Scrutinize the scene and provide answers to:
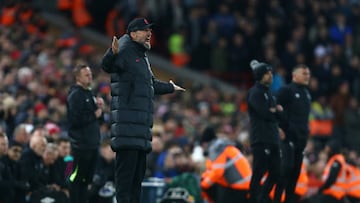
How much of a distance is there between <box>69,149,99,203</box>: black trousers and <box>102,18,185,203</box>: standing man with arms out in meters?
2.18

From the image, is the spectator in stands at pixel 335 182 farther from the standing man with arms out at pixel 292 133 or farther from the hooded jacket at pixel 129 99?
the hooded jacket at pixel 129 99

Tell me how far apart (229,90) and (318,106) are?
275 cm

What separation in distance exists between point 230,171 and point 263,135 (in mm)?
1595

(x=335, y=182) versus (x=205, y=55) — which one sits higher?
(x=205, y=55)

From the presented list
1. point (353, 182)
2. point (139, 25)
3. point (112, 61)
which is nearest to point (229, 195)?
point (353, 182)

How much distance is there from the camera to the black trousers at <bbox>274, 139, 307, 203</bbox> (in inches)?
623

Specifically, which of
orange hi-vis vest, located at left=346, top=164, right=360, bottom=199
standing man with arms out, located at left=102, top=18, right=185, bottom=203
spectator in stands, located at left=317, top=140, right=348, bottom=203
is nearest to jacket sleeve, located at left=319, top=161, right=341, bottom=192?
spectator in stands, located at left=317, top=140, right=348, bottom=203

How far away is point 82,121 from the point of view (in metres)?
14.8

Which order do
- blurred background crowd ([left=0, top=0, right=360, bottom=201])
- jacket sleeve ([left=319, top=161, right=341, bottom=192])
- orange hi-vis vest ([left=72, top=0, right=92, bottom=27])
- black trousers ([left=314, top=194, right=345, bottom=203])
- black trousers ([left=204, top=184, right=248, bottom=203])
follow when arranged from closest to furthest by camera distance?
black trousers ([left=204, top=184, right=248, bottom=203])
jacket sleeve ([left=319, top=161, right=341, bottom=192])
black trousers ([left=314, top=194, right=345, bottom=203])
blurred background crowd ([left=0, top=0, right=360, bottom=201])
orange hi-vis vest ([left=72, top=0, right=92, bottom=27])

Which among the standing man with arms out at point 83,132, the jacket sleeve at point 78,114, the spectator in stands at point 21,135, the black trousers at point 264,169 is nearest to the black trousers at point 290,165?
the black trousers at point 264,169

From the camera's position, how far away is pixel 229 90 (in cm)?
2742

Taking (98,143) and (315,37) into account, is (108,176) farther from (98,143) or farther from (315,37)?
(315,37)

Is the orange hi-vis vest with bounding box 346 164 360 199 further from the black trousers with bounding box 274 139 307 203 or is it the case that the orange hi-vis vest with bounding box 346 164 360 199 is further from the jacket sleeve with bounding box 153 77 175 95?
the jacket sleeve with bounding box 153 77 175 95

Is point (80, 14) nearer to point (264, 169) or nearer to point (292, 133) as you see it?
point (292, 133)
